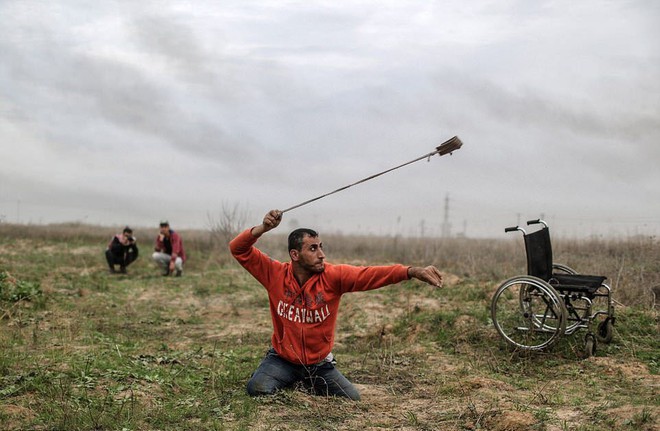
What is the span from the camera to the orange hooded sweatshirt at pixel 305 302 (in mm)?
4959

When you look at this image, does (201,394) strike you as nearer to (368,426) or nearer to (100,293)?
(368,426)

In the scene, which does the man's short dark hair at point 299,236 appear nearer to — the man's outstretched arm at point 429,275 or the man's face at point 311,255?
the man's face at point 311,255

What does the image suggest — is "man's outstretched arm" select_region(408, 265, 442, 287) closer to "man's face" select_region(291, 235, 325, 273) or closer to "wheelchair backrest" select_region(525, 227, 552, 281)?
"man's face" select_region(291, 235, 325, 273)

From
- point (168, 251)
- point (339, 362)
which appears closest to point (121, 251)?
point (168, 251)

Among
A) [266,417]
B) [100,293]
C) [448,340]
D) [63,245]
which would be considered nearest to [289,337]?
[266,417]

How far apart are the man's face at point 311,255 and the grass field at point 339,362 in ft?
3.44

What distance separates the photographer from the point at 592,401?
5.05 meters

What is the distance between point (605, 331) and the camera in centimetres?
692

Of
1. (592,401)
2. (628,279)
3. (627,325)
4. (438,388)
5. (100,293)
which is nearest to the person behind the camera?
(592,401)

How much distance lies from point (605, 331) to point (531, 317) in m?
0.97

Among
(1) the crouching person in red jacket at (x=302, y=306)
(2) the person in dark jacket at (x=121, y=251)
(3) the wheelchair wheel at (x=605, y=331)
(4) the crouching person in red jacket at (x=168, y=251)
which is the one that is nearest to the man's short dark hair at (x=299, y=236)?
(1) the crouching person in red jacket at (x=302, y=306)

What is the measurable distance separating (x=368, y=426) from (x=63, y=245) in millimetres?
21911

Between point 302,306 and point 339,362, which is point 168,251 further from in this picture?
point 302,306

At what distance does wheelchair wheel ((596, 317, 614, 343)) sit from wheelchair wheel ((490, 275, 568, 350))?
471mm
